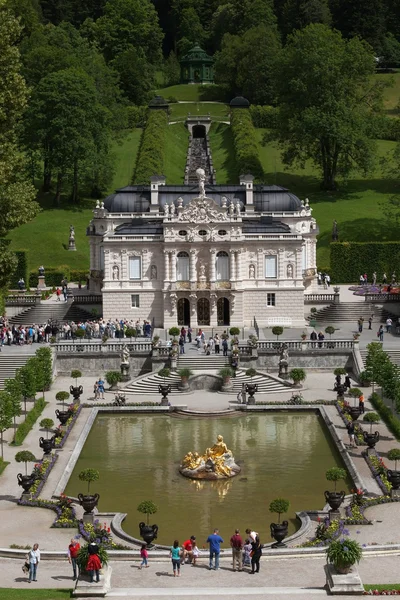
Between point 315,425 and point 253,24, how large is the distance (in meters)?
111

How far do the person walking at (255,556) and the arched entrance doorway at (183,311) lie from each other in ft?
141

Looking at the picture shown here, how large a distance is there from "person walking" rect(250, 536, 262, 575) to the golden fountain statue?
12.3 meters

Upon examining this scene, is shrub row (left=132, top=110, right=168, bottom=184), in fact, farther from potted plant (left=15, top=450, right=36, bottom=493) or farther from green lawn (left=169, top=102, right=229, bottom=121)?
potted plant (left=15, top=450, right=36, bottom=493)

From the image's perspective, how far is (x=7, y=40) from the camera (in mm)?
59438

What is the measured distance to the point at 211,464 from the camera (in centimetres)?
5044

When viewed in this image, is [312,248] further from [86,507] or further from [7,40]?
[86,507]

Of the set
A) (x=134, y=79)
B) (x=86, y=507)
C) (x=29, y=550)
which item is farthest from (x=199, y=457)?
(x=134, y=79)

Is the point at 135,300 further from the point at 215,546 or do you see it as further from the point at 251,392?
the point at 215,546

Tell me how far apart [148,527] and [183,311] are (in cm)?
4054

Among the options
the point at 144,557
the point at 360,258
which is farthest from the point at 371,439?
the point at 360,258

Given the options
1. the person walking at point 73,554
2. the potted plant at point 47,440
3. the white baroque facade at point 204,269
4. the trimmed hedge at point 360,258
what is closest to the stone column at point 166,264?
the white baroque facade at point 204,269

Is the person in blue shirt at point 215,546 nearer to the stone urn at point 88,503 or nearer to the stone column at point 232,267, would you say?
the stone urn at point 88,503

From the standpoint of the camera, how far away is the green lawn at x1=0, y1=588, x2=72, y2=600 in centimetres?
3403

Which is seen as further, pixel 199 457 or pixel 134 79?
pixel 134 79
